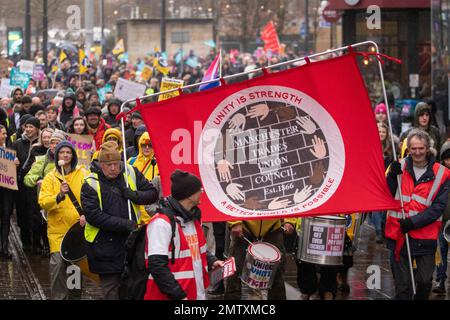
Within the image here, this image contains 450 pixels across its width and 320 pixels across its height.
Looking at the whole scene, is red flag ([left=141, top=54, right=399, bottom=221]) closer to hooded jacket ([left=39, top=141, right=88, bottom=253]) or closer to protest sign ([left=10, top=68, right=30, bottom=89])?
hooded jacket ([left=39, top=141, right=88, bottom=253])

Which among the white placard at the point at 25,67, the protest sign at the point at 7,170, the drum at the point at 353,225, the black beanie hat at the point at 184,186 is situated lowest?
the drum at the point at 353,225

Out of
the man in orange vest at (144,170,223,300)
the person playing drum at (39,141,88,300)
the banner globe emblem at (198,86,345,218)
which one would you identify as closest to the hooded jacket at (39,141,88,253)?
the person playing drum at (39,141,88,300)

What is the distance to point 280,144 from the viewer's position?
9.00 meters

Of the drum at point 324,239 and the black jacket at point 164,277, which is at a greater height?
the black jacket at point 164,277

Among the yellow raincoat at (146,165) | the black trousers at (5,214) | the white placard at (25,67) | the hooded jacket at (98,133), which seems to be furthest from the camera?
the white placard at (25,67)

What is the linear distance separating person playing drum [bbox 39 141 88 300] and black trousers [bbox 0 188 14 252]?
375 centimetres

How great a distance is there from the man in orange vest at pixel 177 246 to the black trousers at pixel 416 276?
104 inches

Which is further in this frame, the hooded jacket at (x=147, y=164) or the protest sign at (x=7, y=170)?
the protest sign at (x=7, y=170)

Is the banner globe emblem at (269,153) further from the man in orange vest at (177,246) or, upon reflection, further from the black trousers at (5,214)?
the black trousers at (5,214)

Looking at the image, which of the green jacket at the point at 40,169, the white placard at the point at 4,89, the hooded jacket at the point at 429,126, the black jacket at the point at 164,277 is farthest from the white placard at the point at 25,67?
the black jacket at the point at 164,277

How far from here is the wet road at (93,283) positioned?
11633mm

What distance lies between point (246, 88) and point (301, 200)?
89 cm

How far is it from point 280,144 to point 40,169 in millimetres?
4425
